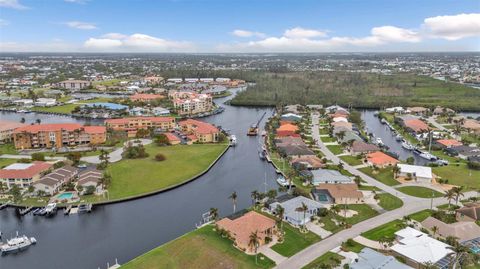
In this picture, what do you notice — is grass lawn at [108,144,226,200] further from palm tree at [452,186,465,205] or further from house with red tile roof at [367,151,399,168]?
palm tree at [452,186,465,205]

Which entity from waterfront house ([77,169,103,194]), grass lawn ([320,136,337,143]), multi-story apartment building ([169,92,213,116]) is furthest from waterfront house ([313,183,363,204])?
multi-story apartment building ([169,92,213,116])

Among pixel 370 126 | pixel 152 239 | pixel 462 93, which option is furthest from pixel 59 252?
pixel 462 93

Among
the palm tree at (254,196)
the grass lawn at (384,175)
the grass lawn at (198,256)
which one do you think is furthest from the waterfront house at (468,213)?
the grass lawn at (198,256)

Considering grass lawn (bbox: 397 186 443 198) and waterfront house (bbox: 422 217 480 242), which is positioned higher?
waterfront house (bbox: 422 217 480 242)

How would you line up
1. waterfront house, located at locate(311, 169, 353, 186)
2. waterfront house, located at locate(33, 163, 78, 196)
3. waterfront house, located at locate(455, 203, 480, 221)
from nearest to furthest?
waterfront house, located at locate(455, 203, 480, 221) < waterfront house, located at locate(33, 163, 78, 196) < waterfront house, located at locate(311, 169, 353, 186)

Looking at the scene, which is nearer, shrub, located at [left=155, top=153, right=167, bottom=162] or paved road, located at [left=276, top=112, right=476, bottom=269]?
paved road, located at [left=276, top=112, right=476, bottom=269]
